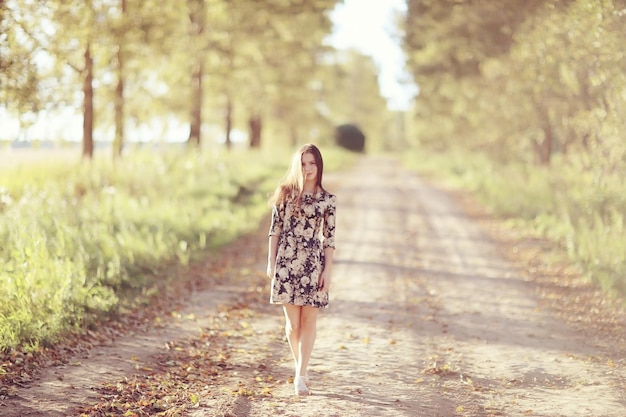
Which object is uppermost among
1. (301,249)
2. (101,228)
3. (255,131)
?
(255,131)

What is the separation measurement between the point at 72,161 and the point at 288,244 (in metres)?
12.3

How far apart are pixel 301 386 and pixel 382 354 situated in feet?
5.76

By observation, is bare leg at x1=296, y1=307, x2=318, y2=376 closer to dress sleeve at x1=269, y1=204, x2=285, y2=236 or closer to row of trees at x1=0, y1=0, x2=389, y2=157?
dress sleeve at x1=269, y1=204, x2=285, y2=236

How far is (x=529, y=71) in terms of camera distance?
16875 millimetres

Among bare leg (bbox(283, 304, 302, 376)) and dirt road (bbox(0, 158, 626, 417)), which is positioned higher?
bare leg (bbox(283, 304, 302, 376))

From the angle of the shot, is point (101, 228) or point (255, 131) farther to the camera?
point (255, 131)

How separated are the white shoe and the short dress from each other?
0.68 metres

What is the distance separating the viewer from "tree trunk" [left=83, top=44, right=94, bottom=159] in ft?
55.5

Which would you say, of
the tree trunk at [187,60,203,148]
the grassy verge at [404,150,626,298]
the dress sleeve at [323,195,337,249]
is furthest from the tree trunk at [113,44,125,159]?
the dress sleeve at [323,195,337,249]

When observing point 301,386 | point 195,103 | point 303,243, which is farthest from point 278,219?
point 195,103

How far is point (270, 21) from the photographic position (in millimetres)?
24047

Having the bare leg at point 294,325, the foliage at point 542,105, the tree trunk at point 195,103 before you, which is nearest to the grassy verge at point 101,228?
the tree trunk at point 195,103

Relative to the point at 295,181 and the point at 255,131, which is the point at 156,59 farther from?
the point at 255,131

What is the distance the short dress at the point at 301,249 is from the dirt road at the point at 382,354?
91 centimetres
